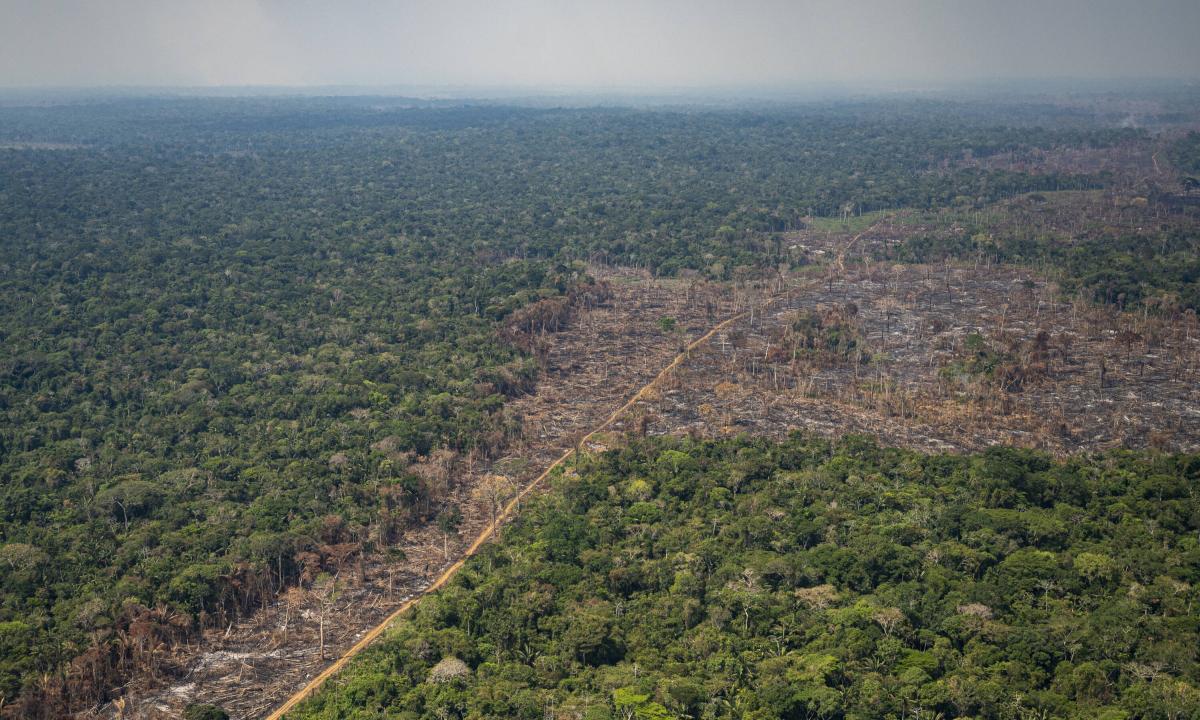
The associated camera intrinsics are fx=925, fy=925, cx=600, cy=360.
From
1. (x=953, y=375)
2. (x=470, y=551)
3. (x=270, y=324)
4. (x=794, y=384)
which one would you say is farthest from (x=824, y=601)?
(x=270, y=324)

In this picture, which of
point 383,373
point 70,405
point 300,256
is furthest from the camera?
point 300,256

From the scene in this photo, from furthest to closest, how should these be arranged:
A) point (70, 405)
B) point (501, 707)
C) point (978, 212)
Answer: point (978, 212) < point (70, 405) < point (501, 707)

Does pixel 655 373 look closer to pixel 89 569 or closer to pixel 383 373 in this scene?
pixel 383 373

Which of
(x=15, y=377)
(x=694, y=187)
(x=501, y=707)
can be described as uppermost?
(x=694, y=187)

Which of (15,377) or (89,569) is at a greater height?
(15,377)

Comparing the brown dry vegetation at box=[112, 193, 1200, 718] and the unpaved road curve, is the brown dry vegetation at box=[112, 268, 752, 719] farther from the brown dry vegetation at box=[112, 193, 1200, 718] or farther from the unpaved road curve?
the unpaved road curve

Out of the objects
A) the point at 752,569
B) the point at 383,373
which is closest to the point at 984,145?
the point at 383,373
